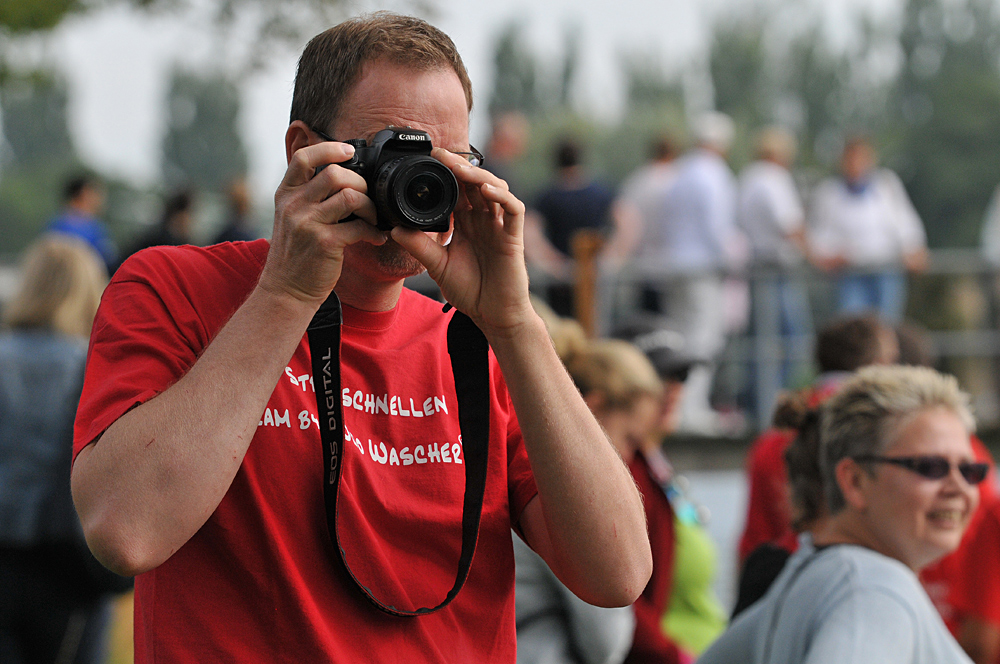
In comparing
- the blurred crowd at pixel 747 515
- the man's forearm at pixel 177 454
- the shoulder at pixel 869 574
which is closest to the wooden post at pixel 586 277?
the blurred crowd at pixel 747 515

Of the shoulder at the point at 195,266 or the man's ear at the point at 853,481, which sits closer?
the shoulder at the point at 195,266

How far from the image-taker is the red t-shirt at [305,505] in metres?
1.45

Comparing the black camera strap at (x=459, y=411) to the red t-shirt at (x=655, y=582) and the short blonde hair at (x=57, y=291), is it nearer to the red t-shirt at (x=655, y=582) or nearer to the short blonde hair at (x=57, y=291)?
the red t-shirt at (x=655, y=582)

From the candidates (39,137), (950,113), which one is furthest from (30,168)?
(950,113)

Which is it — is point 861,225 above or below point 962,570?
above

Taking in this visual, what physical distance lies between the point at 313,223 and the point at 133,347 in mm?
286

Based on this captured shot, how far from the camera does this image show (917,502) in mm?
2553

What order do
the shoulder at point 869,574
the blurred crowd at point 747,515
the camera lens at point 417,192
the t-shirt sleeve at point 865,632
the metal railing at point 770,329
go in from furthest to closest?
1. the metal railing at point 770,329
2. the blurred crowd at point 747,515
3. the shoulder at point 869,574
4. the t-shirt sleeve at point 865,632
5. the camera lens at point 417,192

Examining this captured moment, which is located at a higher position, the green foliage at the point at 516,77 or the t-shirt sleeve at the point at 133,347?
the green foliage at the point at 516,77

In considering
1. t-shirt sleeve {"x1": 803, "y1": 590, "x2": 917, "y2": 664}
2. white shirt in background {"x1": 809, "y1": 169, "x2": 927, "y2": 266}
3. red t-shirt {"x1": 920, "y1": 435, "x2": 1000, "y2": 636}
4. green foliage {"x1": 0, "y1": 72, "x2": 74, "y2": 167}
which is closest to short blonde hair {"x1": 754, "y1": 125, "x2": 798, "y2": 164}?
white shirt in background {"x1": 809, "y1": 169, "x2": 927, "y2": 266}

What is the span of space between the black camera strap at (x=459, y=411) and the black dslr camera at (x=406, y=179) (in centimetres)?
17

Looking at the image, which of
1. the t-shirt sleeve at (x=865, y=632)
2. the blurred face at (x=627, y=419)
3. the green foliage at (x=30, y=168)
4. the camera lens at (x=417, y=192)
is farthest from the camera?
the green foliage at (x=30, y=168)

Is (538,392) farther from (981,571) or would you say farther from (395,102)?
(981,571)

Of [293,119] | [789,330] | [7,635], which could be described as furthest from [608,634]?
[789,330]
